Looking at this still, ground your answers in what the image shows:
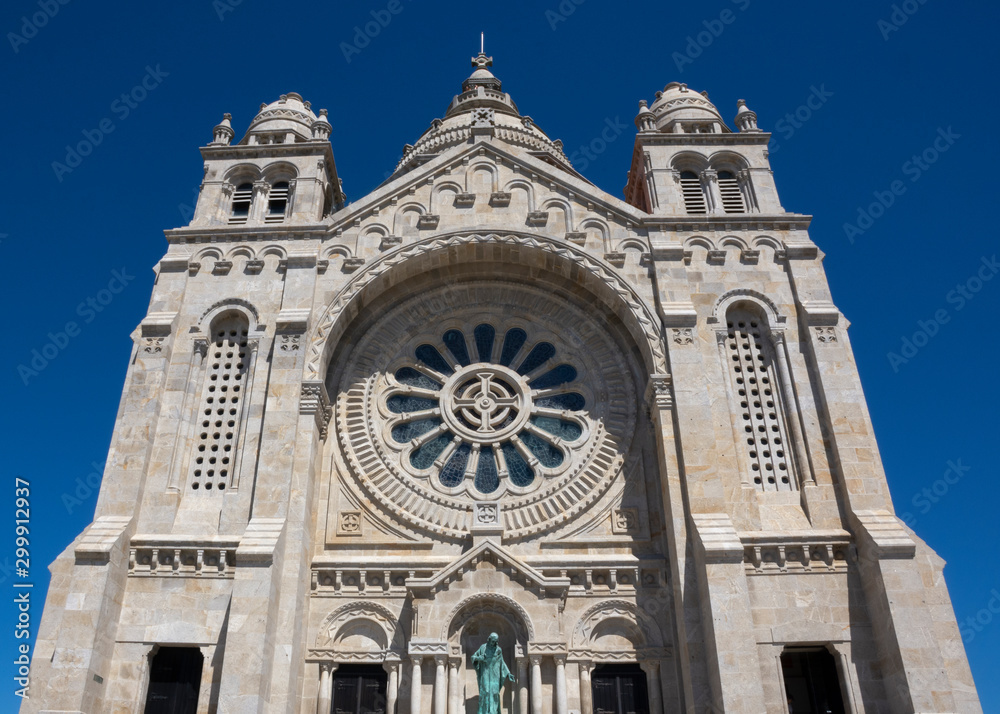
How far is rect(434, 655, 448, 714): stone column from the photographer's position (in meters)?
17.2

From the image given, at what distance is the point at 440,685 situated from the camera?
17.3 metres

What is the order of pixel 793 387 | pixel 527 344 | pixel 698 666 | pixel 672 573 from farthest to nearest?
pixel 527 344 → pixel 793 387 → pixel 672 573 → pixel 698 666

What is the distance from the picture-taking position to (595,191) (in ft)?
76.3

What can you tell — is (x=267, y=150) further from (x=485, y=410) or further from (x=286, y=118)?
(x=485, y=410)

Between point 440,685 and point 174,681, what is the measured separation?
17.9 ft

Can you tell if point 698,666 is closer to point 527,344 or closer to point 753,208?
point 527,344

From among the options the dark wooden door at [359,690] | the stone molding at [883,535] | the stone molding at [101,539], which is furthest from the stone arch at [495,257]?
the dark wooden door at [359,690]

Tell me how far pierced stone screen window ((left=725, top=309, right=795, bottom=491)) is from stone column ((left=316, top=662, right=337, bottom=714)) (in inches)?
400

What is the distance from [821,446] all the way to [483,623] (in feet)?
27.9

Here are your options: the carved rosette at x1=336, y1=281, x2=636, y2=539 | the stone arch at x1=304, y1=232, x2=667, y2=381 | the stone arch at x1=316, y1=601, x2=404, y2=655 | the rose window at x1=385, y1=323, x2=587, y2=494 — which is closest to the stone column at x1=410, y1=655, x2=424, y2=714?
the stone arch at x1=316, y1=601, x2=404, y2=655

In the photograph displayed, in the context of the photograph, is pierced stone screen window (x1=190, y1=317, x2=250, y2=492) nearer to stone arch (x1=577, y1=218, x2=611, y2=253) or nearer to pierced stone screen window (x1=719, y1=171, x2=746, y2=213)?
stone arch (x1=577, y1=218, x2=611, y2=253)

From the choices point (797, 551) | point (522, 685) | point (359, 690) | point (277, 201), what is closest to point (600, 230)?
point (277, 201)

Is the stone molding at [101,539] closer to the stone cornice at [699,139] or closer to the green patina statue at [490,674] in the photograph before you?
the green patina statue at [490,674]

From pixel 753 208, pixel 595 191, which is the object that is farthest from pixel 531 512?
pixel 753 208
